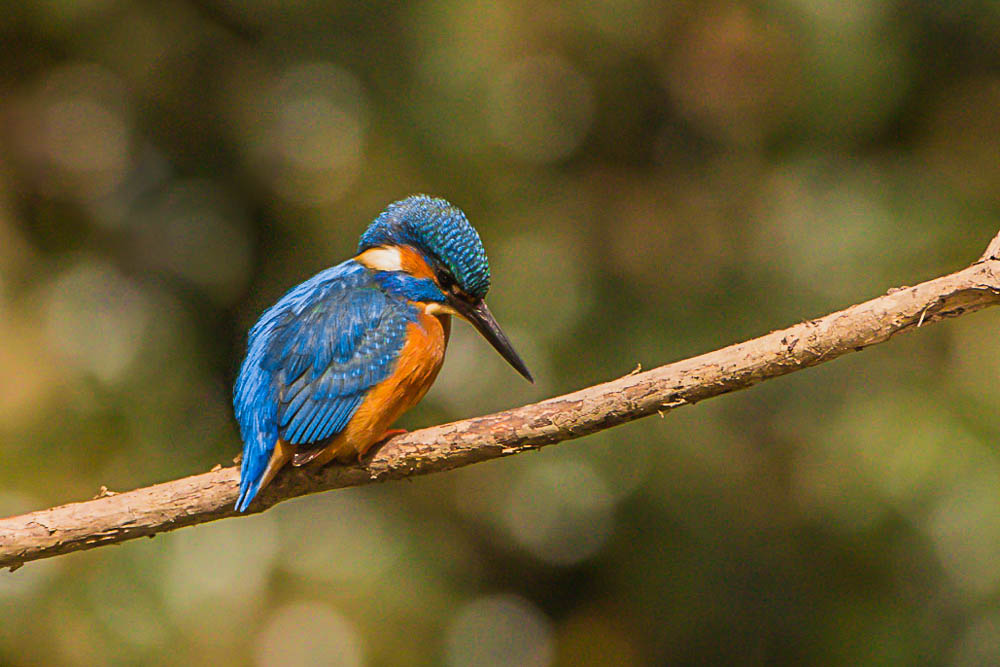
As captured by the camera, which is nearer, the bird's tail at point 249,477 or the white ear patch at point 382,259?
the bird's tail at point 249,477

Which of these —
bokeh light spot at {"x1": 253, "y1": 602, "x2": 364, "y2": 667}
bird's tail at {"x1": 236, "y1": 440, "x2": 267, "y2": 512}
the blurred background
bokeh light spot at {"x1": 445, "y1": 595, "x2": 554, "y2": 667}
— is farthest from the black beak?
bokeh light spot at {"x1": 445, "y1": 595, "x2": 554, "y2": 667}

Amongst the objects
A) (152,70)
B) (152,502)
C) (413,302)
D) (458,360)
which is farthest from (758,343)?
(152,70)

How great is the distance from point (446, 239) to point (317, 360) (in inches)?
16.5

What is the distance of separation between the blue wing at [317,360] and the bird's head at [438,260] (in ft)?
0.28

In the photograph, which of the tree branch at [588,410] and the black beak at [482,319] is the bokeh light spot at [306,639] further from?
the tree branch at [588,410]

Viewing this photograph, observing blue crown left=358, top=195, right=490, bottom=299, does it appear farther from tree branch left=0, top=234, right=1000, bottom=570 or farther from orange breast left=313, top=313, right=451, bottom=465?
tree branch left=0, top=234, right=1000, bottom=570

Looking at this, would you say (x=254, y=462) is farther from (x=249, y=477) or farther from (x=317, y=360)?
(x=317, y=360)

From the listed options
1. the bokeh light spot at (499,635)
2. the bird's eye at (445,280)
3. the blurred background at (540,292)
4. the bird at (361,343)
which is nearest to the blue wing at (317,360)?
the bird at (361,343)

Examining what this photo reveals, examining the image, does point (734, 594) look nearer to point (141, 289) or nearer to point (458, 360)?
point (458, 360)

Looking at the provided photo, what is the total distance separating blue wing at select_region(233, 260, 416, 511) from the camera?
2.30 m

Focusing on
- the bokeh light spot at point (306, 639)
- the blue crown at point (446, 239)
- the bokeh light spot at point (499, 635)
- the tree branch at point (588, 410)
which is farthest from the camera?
the bokeh light spot at point (499, 635)

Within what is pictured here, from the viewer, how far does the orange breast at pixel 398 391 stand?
7.56 ft

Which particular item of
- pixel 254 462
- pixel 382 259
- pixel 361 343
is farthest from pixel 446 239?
pixel 254 462

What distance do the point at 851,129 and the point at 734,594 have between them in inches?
71.7
